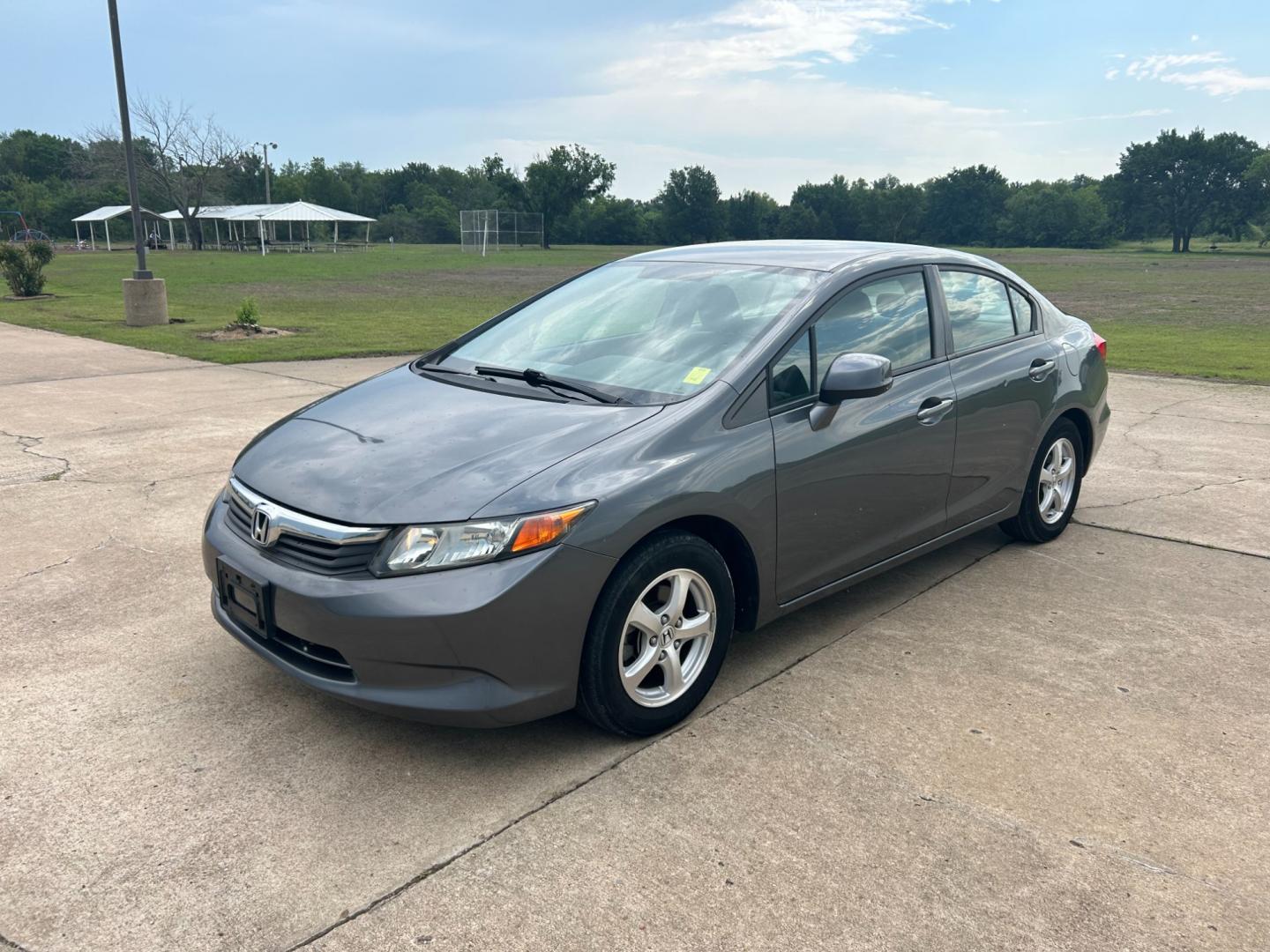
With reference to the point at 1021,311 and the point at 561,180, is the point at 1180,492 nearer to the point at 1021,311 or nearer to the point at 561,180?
the point at 1021,311

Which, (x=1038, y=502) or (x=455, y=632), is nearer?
(x=455, y=632)

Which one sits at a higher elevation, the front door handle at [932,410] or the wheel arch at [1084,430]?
the front door handle at [932,410]

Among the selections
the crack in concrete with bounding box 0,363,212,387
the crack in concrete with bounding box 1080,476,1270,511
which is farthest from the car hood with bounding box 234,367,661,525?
the crack in concrete with bounding box 0,363,212,387

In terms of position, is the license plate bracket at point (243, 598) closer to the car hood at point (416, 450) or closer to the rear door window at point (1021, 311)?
the car hood at point (416, 450)

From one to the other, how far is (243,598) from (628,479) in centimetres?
128

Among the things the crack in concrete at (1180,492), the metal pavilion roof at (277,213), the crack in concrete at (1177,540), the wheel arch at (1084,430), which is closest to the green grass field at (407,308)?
the crack in concrete at (1180,492)

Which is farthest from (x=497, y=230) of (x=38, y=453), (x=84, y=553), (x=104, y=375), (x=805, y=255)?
(x=805, y=255)

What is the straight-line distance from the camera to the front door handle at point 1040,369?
4.88 meters

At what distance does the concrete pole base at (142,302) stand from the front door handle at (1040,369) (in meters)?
14.8

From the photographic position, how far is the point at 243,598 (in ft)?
10.4

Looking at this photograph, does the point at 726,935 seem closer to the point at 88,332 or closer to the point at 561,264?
the point at 88,332

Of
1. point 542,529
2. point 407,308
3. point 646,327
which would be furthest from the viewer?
point 407,308

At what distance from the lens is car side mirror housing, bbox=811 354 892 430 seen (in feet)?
11.8

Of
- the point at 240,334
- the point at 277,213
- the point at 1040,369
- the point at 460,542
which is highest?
the point at 277,213
